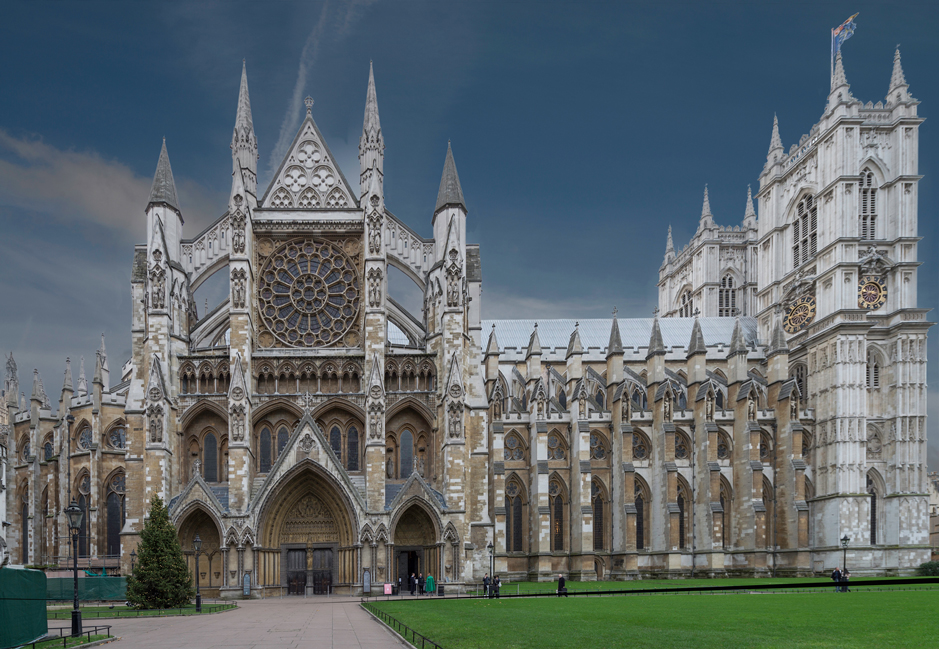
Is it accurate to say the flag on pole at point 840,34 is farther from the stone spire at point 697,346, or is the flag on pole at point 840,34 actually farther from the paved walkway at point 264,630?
the paved walkway at point 264,630

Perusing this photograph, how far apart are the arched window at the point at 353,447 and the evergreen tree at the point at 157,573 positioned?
1195cm

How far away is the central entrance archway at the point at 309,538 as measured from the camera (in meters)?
39.8

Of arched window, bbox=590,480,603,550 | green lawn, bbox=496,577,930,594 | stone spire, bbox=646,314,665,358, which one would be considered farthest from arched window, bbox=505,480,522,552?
stone spire, bbox=646,314,665,358

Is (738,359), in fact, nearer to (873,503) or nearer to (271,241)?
(873,503)

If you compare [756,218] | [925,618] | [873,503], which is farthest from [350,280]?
[756,218]

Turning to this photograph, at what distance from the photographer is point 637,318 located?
229 feet

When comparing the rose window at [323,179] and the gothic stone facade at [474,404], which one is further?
the rose window at [323,179]

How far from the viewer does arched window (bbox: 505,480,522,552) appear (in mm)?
55906

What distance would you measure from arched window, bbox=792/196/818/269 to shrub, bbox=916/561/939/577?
906 inches

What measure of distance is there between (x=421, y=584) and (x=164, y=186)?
24.6 metres

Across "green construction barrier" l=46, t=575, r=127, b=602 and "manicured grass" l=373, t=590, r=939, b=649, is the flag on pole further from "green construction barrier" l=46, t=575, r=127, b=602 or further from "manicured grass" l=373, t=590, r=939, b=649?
"green construction barrier" l=46, t=575, r=127, b=602

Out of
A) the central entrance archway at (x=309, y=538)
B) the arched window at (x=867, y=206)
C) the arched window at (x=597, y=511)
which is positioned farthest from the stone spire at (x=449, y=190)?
the arched window at (x=867, y=206)

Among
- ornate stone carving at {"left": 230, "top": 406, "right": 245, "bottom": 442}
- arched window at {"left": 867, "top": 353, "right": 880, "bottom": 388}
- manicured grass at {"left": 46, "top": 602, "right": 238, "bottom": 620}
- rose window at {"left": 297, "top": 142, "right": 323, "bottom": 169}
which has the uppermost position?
rose window at {"left": 297, "top": 142, "right": 323, "bottom": 169}

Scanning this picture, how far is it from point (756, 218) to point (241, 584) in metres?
59.7
